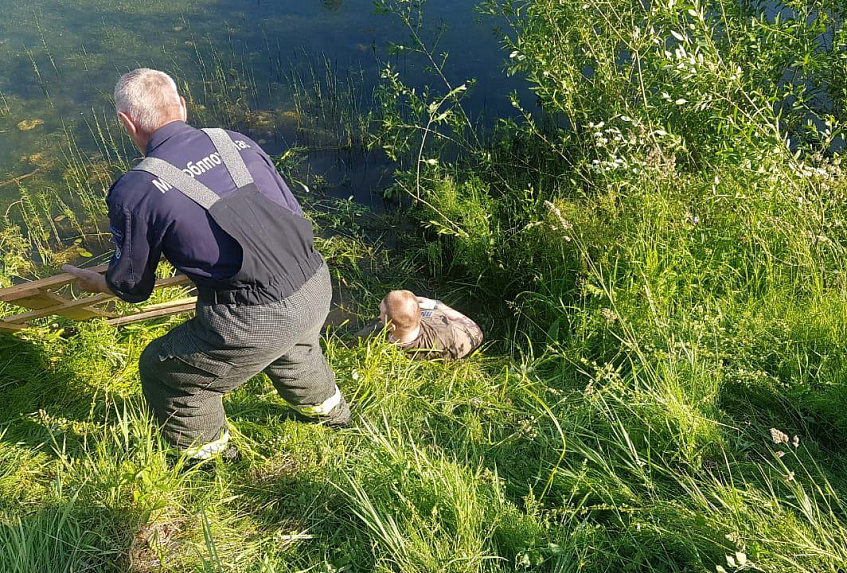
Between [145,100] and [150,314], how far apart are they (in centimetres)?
145

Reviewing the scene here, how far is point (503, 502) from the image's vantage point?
104 inches

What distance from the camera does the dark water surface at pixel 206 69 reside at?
20.2 feet

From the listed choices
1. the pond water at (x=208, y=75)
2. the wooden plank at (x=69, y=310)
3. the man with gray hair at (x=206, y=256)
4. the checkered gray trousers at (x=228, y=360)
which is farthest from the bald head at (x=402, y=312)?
the pond water at (x=208, y=75)

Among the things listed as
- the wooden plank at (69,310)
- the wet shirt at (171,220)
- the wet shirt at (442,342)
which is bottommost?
the wet shirt at (442,342)

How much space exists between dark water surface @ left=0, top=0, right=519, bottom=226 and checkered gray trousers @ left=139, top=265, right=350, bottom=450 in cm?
305

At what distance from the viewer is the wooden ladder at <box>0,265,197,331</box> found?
300 centimetres

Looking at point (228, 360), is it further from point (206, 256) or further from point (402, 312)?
point (402, 312)

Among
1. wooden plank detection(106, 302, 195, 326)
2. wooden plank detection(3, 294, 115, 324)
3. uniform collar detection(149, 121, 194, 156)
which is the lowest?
wooden plank detection(106, 302, 195, 326)

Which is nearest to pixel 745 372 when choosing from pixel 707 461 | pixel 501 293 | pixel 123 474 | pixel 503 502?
pixel 707 461

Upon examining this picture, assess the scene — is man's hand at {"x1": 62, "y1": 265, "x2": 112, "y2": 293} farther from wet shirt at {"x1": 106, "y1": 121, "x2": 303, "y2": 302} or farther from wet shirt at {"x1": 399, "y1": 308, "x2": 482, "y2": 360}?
wet shirt at {"x1": 399, "y1": 308, "x2": 482, "y2": 360}

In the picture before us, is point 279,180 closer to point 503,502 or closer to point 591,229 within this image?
point 503,502

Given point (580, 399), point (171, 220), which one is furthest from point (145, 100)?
point (580, 399)

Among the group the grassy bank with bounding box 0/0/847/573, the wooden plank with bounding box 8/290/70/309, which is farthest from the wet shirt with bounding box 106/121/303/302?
the grassy bank with bounding box 0/0/847/573

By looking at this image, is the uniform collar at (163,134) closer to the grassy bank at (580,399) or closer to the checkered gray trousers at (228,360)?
the checkered gray trousers at (228,360)
